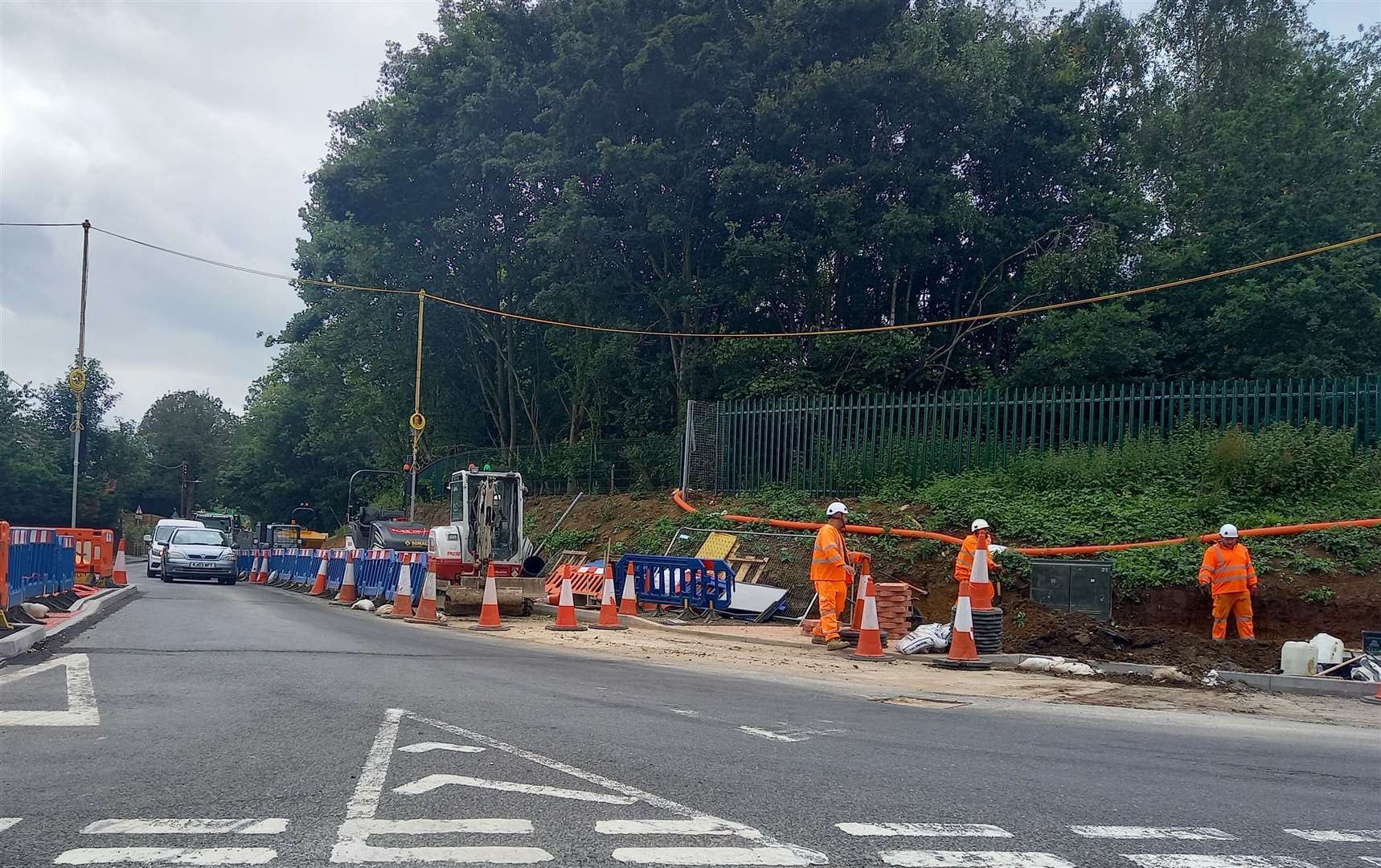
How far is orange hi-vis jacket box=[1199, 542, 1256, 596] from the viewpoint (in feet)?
45.3

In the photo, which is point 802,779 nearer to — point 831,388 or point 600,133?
point 831,388

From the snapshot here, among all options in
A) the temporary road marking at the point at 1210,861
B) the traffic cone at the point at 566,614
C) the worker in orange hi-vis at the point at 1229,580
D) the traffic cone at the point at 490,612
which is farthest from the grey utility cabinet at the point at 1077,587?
the temporary road marking at the point at 1210,861

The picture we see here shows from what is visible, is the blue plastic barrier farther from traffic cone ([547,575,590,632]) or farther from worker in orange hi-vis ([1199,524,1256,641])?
worker in orange hi-vis ([1199,524,1256,641])

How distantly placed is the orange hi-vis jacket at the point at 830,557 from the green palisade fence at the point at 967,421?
8171 millimetres

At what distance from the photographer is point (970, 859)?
14.5ft

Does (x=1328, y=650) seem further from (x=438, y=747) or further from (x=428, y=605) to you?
(x=428, y=605)

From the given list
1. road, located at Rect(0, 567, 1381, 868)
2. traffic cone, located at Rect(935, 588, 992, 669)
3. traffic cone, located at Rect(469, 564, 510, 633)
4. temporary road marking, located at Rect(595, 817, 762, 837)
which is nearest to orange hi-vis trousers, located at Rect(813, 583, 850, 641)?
traffic cone, located at Rect(935, 588, 992, 669)

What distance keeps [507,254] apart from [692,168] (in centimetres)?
915

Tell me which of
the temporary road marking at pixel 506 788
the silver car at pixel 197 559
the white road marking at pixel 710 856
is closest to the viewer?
the white road marking at pixel 710 856

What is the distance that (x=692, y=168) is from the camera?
26656mm

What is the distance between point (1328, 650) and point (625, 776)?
8.87 m

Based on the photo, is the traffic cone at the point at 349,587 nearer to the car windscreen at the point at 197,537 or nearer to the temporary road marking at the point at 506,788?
the car windscreen at the point at 197,537

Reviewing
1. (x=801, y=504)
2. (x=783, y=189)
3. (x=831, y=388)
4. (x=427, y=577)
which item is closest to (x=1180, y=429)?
(x=801, y=504)

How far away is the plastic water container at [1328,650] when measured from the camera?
36.8 feet
